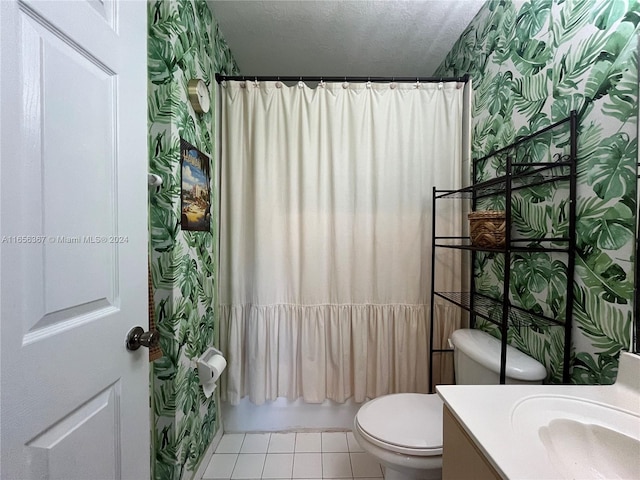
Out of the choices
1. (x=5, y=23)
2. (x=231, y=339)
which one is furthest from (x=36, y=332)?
(x=231, y=339)

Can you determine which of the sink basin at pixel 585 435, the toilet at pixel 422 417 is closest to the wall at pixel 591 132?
the toilet at pixel 422 417

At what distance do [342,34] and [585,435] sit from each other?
200 cm

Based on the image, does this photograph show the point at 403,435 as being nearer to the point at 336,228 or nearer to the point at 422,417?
the point at 422,417

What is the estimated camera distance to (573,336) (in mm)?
923

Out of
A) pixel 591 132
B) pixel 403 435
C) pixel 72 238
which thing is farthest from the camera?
pixel 403 435

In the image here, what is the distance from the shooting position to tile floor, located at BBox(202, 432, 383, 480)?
1.36m

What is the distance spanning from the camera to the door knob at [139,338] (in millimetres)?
687

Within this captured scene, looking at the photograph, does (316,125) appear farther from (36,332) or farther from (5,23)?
(36,332)

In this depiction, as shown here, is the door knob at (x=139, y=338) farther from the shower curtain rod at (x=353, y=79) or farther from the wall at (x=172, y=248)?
the shower curtain rod at (x=353, y=79)

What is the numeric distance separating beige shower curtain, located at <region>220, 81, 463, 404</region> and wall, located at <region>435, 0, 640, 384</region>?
0.51 meters

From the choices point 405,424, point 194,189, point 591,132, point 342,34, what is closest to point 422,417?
point 405,424

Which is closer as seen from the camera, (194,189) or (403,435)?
(403,435)

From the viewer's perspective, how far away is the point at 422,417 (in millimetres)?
1121

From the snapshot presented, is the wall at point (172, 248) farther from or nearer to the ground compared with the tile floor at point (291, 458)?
farther from the ground
